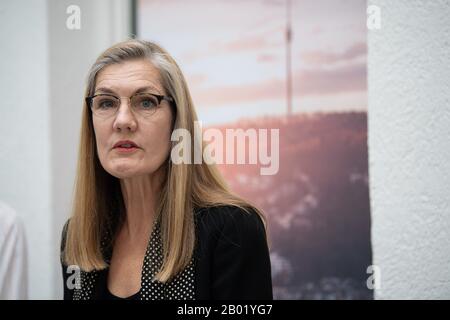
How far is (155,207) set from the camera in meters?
1.25

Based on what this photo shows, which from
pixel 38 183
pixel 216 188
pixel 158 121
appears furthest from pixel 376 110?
pixel 38 183

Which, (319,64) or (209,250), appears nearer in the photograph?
(209,250)

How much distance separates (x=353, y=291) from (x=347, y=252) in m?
0.15

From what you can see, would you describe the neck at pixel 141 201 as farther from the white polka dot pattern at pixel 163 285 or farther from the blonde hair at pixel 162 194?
the white polka dot pattern at pixel 163 285

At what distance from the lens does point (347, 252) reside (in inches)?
64.3

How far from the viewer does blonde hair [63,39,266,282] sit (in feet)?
3.72

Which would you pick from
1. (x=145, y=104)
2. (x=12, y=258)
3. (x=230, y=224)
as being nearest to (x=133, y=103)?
(x=145, y=104)

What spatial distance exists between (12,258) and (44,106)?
61 centimetres

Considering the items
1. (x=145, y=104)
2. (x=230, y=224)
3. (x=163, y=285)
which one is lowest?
(x=163, y=285)

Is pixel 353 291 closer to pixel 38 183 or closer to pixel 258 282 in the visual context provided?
pixel 258 282

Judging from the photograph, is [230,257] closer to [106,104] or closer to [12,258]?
[106,104]

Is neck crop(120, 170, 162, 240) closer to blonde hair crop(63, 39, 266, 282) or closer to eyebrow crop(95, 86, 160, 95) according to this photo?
blonde hair crop(63, 39, 266, 282)

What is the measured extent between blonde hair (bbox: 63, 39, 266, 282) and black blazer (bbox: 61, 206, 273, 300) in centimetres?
3
